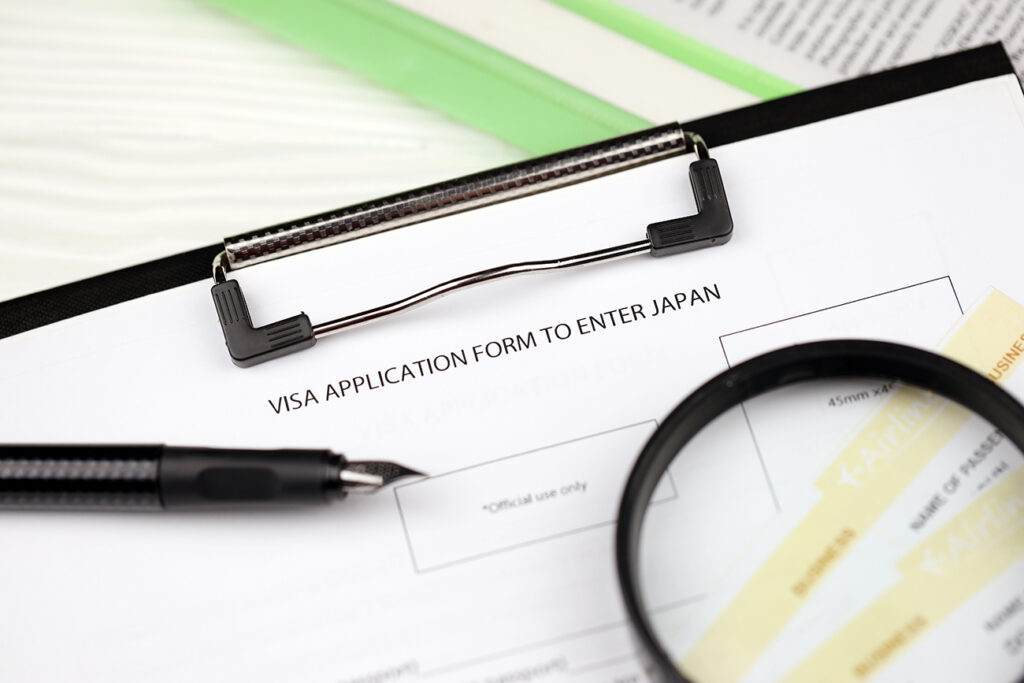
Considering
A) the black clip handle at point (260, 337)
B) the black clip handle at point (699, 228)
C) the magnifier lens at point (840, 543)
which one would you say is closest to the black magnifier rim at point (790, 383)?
the magnifier lens at point (840, 543)

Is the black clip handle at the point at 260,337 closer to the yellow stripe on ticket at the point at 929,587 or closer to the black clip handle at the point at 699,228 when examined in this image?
the black clip handle at the point at 699,228

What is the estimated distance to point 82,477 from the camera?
0.60 m

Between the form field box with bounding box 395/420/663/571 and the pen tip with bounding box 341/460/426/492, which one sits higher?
the pen tip with bounding box 341/460/426/492

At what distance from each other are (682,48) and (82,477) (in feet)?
1.82

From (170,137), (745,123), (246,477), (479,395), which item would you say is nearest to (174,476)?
(246,477)

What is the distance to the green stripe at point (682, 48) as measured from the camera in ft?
2.53

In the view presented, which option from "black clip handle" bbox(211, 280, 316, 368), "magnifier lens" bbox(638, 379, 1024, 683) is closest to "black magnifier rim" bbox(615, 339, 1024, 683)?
"magnifier lens" bbox(638, 379, 1024, 683)

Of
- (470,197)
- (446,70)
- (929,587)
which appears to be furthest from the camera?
(446,70)

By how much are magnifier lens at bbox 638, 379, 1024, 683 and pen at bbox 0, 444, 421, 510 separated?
0.59ft

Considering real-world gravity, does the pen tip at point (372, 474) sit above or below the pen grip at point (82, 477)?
below

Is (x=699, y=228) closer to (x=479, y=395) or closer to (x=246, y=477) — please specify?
(x=479, y=395)

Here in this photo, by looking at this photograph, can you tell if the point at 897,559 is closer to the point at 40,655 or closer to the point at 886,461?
the point at 886,461

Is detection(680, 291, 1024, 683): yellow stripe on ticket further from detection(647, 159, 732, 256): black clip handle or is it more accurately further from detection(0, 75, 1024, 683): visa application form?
detection(647, 159, 732, 256): black clip handle

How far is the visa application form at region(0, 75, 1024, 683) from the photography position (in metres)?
0.58
